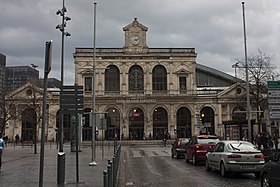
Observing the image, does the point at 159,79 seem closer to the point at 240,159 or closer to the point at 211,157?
the point at 211,157

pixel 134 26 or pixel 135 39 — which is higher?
pixel 134 26

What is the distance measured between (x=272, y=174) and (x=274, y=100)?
6.31 metres

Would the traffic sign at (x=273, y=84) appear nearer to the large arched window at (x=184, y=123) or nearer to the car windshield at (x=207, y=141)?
the car windshield at (x=207, y=141)

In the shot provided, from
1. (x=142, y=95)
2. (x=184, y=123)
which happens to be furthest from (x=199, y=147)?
(x=184, y=123)

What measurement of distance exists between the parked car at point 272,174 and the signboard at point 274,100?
5.22 m

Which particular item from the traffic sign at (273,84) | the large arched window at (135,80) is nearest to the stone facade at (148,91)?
the large arched window at (135,80)

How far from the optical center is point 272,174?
32.4ft

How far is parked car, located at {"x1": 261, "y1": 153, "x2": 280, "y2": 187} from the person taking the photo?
9.63 metres

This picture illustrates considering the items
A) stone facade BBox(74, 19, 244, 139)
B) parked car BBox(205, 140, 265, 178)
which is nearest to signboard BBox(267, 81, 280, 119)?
parked car BBox(205, 140, 265, 178)

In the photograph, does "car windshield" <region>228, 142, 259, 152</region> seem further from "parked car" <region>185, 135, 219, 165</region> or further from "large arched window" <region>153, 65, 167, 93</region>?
"large arched window" <region>153, 65, 167, 93</region>

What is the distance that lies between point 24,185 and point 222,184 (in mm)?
7144

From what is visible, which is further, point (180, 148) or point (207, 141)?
point (180, 148)

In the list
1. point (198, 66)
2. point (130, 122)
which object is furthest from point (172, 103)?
point (198, 66)

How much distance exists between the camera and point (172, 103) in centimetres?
6819
